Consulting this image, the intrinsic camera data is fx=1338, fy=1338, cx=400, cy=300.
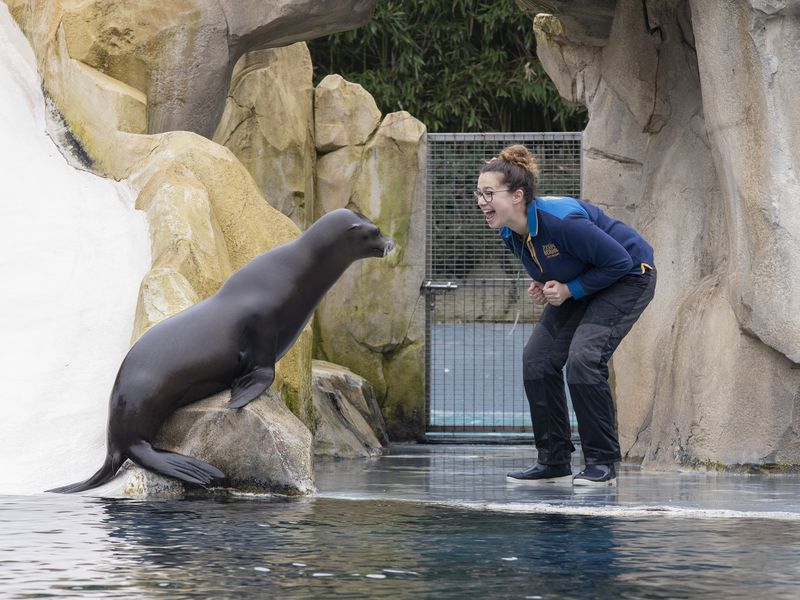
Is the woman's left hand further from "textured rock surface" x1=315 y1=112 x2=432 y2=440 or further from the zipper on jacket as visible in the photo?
"textured rock surface" x1=315 y1=112 x2=432 y2=440

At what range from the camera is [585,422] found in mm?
5059

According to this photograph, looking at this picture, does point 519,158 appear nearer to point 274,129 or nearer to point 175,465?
point 175,465

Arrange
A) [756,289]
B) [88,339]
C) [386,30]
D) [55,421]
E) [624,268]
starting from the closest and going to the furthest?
[624,268] < [55,421] < [88,339] < [756,289] < [386,30]

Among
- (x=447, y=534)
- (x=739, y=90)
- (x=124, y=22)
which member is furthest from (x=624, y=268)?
(x=124, y=22)

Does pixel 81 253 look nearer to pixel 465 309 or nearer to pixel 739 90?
pixel 739 90

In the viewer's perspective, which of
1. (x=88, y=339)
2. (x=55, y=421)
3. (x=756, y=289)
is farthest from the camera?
(x=756, y=289)

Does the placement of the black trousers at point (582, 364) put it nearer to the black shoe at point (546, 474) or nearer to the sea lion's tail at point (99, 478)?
the black shoe at point (546, 474)

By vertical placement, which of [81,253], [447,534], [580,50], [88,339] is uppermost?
[580,50]

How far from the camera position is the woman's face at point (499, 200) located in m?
5.02

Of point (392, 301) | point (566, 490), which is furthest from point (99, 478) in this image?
point (392, 301)

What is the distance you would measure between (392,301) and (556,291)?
18.8 feet

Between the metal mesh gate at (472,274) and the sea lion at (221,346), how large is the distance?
15.9 feet

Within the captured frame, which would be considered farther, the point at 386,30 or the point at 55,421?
the point at 386,30

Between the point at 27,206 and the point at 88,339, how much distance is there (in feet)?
4.89
